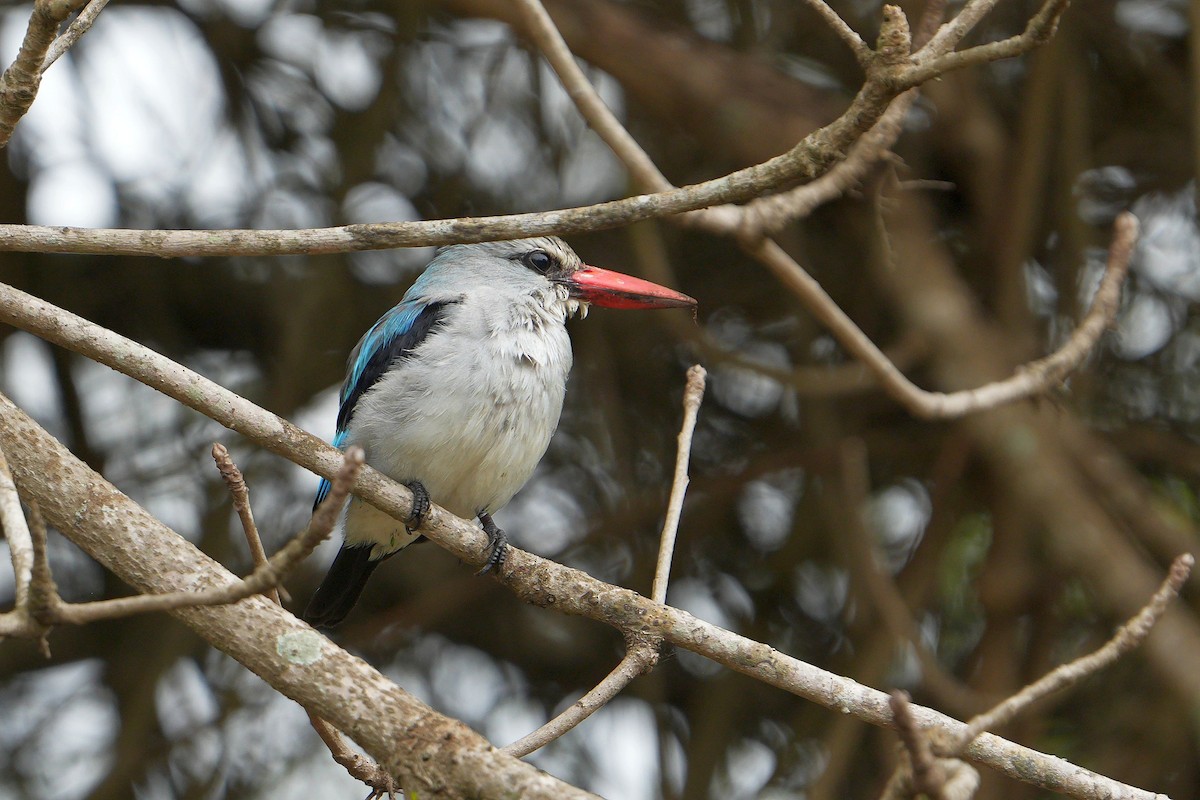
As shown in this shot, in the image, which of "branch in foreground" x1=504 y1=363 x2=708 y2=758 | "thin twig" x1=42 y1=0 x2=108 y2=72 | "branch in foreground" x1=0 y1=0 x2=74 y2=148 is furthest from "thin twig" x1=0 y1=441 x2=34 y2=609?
"branch in foreground" x1=504 y1=363 x2=708 y2=758

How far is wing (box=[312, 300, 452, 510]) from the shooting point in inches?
119

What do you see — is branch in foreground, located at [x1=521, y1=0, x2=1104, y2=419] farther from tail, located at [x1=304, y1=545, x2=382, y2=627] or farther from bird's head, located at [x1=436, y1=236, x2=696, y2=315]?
tail, located at [x1=304, y1=545, x2=382, y2=627]

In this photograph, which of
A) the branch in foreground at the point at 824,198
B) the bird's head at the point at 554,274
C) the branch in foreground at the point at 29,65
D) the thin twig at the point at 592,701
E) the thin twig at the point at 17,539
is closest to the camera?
the thin twig at the point at 17,539

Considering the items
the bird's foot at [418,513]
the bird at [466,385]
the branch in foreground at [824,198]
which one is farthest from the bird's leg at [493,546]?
the branch in foreground at [824,198]

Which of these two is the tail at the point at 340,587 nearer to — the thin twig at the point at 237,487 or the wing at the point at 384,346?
the wing at the point at 384,346

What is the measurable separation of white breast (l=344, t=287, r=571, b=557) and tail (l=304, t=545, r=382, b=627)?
0.38 metres

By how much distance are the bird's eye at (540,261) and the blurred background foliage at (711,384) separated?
59cm

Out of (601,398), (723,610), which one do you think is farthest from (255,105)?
(723,610)

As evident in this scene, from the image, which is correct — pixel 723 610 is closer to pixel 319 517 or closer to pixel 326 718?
pixel 326 718

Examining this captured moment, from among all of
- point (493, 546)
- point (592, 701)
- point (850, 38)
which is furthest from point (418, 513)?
point (850, 38)

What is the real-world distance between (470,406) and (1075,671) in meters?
1.58

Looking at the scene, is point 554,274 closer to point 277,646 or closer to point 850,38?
point 850,38

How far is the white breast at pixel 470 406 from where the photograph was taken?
2.88 m

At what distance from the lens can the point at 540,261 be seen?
10.8 feet
